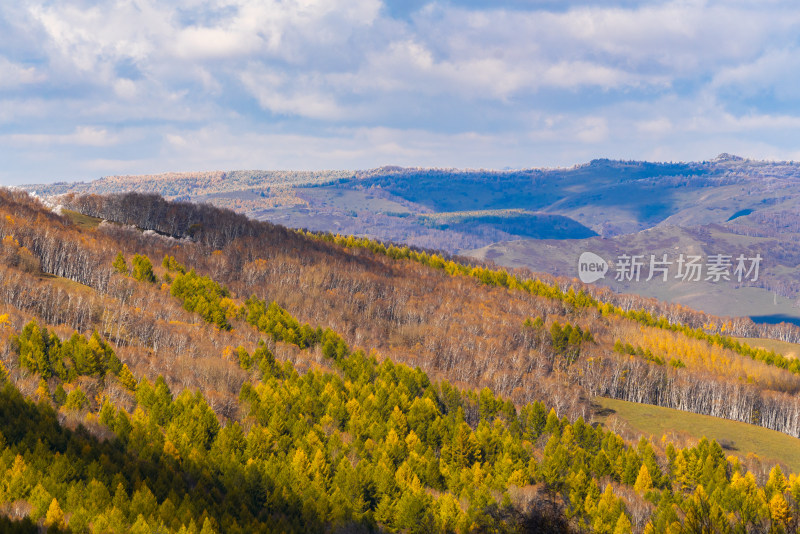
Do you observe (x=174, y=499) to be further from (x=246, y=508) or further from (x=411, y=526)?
(x=411, y=526)

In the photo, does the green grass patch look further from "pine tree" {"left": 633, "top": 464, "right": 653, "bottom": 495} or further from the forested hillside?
"pine tree" {"left": 633, "top": 464, "right": 653, "bottom": 495}

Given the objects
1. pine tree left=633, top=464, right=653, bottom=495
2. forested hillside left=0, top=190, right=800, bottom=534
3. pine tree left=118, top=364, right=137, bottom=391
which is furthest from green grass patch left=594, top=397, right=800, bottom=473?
pine tree left=118, top=364, right=137, bottom=391

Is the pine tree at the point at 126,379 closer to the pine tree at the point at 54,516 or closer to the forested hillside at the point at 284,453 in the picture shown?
the forested hillside at the point at 284,453

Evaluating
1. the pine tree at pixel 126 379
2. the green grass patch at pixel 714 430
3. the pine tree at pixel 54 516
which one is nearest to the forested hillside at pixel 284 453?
the pine tree at pixel 126 379

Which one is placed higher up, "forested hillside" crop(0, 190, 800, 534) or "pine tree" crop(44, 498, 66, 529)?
"pine tree" crop(44, 498, 66, 529)

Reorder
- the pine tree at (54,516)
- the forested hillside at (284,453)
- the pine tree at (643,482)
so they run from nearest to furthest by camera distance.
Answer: the pine tree at (54,516)
the forested hillside at (284,453)
the pine tree at (643,482)

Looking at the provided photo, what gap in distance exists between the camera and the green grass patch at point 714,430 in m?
164

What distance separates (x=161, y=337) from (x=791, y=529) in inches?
5488

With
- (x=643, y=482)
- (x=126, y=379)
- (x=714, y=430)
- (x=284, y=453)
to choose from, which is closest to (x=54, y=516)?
(x=284, y=453)

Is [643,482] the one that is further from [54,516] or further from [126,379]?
[126,379]

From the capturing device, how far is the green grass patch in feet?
537

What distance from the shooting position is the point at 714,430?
17950cm

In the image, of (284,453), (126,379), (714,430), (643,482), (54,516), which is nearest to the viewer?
(54,516)

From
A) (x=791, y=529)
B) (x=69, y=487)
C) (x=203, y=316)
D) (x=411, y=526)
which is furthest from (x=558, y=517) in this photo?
(x=203, y=316)
